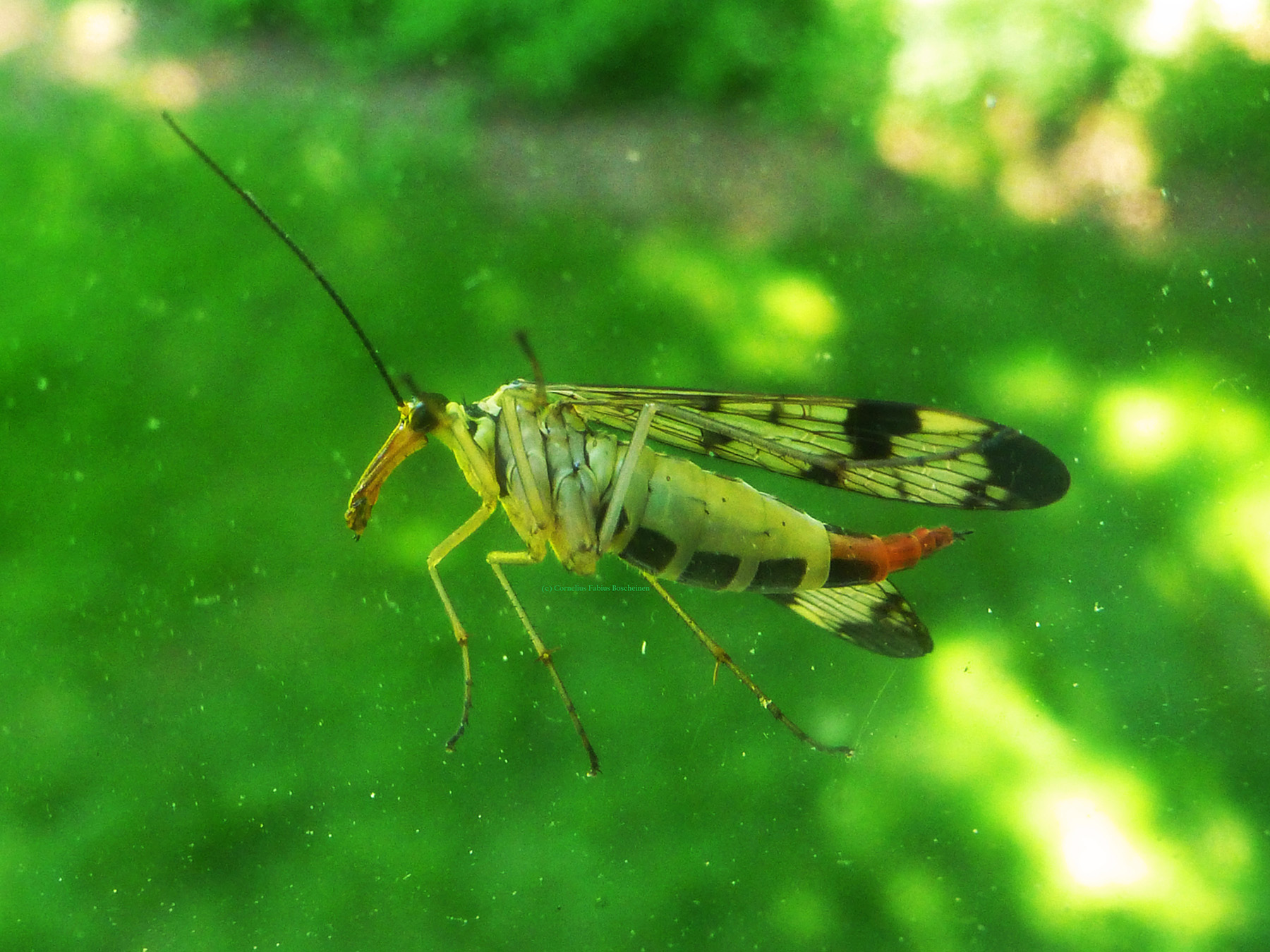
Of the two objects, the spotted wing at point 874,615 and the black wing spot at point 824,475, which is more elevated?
the black wing spot at point 824,475

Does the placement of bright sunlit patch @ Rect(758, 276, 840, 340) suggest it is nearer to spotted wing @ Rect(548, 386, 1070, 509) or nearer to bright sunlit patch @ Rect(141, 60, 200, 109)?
spotted wing @ Rect(548, 386, 1070, 509)

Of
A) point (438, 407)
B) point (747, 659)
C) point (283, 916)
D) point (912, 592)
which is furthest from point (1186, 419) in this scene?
point (283, 916)

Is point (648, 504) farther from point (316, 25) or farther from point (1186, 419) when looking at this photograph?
point (316, 25)

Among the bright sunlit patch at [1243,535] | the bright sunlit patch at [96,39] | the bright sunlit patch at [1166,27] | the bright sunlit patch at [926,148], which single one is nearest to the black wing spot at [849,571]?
the bright sunlit patch at [1243,535]

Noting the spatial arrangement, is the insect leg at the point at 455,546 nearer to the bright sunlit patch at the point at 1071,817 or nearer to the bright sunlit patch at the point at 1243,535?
the bright sunlit patch at the point at 1071,817

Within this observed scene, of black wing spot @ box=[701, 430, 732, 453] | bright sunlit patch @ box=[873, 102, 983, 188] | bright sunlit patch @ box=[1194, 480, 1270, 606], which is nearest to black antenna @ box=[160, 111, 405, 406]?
black wing spot @ box=[701, 430, 732, 453]

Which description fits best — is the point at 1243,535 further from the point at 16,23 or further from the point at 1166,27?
the point at 16,23

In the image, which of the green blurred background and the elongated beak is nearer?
the elongated beak
